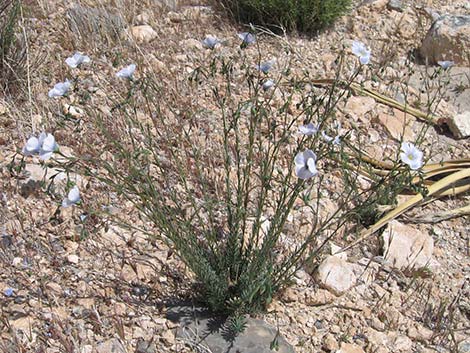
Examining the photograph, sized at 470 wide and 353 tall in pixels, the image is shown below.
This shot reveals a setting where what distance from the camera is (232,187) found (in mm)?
3412

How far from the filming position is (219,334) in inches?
101

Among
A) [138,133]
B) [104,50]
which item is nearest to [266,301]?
[138,133]

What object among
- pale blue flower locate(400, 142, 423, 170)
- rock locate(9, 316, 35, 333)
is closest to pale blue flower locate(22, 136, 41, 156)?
rock locate(9, 316, 35, 333)

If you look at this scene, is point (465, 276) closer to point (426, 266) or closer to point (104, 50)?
point (426, 266)

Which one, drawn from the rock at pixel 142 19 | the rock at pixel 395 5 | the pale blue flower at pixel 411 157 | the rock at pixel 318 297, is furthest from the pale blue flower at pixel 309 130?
the rock at pixel 395 5

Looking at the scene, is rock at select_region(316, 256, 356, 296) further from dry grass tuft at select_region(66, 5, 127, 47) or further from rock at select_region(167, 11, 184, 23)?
rock at select_region(167, 11, 184, 23)

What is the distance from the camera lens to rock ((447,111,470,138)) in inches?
158

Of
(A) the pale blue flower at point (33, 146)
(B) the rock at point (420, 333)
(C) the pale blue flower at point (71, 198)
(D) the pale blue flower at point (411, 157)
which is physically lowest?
(B) the rock at point (420, 333)

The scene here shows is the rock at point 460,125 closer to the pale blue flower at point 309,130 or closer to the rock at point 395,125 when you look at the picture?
the rock at point 395,125

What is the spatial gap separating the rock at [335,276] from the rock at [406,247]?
26 cm

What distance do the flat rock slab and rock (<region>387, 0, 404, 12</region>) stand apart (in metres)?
3.46

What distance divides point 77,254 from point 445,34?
10.5 ft

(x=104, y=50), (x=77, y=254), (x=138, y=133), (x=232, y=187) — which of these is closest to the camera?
(x=77, y=254)

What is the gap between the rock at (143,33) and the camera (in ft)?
14.9
